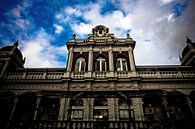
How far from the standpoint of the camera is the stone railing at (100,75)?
56.1 feet

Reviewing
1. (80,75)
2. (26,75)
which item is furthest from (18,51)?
(80,75)

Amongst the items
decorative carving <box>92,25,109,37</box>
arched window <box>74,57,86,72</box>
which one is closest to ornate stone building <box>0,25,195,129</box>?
arched window <box>74,57,86,72</box>

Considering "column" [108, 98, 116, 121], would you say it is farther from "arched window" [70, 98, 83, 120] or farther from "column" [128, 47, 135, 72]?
"column" [128, 47, 135, 72]

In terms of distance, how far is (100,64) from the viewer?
19.1 meters

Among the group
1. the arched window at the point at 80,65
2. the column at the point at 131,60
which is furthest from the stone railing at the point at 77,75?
the column at the point at 131,60

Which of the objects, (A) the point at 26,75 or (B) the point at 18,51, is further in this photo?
(B) the point at 18,51

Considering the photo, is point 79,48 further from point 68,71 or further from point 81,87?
point 81,87

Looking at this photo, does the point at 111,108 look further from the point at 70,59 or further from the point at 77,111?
the point at 70,59

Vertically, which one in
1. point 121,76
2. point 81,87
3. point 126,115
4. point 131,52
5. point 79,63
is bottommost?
point 126,115

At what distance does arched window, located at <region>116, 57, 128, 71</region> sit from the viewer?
61.1ft

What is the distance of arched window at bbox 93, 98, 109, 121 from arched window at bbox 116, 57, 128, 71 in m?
4.59

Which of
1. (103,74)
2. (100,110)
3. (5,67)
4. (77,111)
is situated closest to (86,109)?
(77,111)

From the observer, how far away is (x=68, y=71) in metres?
17.9

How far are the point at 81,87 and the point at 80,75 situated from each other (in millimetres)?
1542
